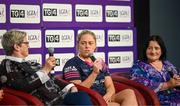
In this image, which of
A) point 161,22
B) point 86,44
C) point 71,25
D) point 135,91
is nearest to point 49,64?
point 86,44

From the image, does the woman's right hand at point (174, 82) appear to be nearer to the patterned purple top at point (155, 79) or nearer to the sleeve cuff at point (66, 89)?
the patterned purple top at point (155, 79)

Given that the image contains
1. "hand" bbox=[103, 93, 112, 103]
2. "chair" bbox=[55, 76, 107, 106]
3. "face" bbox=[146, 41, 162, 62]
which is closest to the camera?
"chair" bbox=[55, 76, 107, 106]

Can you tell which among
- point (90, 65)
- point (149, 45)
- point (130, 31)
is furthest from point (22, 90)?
point (130, 31)

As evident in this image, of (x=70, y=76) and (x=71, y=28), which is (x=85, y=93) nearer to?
(x=70, y=76)

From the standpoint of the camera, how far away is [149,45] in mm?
4324

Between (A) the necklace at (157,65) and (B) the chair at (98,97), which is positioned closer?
(B) the chair at (98,97)

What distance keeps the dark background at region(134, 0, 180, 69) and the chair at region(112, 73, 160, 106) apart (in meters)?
1.64

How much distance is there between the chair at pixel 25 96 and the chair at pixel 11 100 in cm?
4

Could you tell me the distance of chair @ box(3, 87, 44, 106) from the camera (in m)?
3.38

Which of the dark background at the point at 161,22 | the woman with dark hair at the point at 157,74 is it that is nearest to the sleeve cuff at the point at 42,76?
the woman with dark hair at the point at 157,74

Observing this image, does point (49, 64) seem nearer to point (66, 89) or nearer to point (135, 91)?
point (66, 89)

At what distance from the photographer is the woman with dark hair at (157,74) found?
13.8 feet

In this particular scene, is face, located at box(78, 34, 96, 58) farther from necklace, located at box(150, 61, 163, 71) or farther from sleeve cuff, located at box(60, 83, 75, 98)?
necklace, located at box(150, 61, 163, 71)

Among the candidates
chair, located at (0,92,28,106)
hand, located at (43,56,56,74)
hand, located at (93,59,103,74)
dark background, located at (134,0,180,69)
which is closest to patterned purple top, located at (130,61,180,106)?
hand, located at (93,59,103,74)
